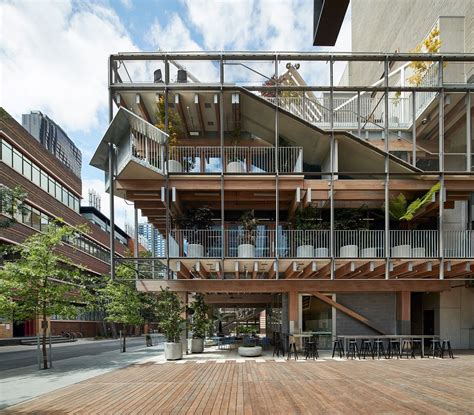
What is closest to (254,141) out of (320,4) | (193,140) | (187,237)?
(193,140)

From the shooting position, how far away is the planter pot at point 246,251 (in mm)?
15922

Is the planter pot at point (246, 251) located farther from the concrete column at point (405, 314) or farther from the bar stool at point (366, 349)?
the concrete column at point (405, 314)

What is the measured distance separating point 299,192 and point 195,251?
15.5 ft

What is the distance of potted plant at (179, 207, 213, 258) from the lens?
56.3 feet

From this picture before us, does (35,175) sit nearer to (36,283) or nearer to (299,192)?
(36,283)

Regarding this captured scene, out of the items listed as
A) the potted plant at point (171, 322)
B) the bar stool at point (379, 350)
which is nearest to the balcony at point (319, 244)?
the potted plant at point (171, 322)

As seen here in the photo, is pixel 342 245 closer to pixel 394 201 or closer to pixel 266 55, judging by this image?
pixel 394 201

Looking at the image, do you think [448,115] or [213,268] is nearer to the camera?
[213,268]

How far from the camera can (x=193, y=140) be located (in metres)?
19.7

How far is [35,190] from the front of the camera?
3297 cm

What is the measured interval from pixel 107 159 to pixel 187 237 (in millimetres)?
4631

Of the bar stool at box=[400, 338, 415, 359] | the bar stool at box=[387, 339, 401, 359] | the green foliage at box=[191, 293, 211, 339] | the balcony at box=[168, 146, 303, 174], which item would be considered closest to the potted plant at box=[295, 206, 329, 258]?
the balcony at box=[168, 146, 303, 174]

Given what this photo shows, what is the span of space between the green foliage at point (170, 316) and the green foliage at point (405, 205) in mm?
9363

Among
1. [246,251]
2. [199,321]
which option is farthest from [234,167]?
[199,321]
